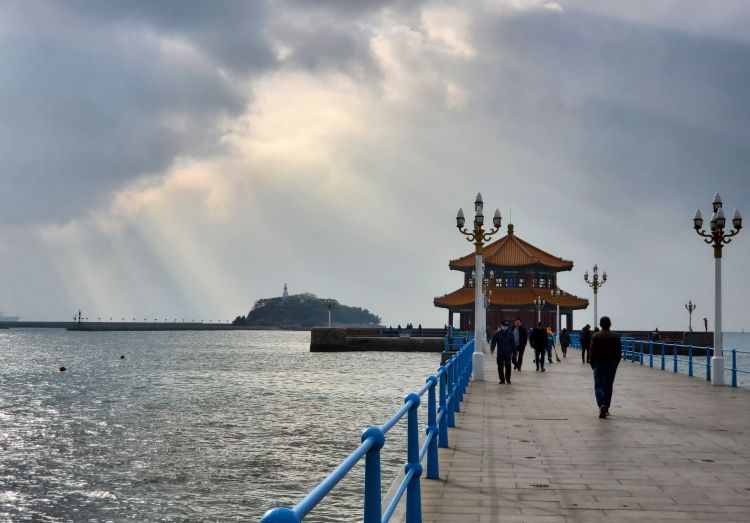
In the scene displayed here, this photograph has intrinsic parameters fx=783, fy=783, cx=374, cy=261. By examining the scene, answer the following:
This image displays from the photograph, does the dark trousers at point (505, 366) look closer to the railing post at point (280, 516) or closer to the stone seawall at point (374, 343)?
the railing post at point (280, 516)

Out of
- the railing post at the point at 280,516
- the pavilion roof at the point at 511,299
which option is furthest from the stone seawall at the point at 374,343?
the railing post at the point at 280,516

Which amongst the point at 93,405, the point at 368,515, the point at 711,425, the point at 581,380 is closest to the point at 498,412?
the point at 711,425

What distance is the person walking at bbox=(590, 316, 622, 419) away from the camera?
14594mm

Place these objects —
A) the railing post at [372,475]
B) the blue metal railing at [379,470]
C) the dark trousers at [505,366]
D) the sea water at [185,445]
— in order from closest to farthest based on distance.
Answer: the blue metal railing at [379,470] → the railing post at [372,475] → the sea water at [185,445] → the dark trousers at [505,366]

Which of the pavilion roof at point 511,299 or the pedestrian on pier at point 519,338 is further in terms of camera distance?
the pavilion roof at point 511,299

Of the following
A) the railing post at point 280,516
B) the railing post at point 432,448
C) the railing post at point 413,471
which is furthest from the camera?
the railing post at point 432,448

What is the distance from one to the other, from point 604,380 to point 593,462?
5.09m

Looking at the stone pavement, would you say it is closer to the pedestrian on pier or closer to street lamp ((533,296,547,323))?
the pedestrian on pier

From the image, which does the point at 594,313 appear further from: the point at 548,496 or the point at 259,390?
the point at 548,496

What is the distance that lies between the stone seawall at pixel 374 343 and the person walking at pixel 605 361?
61.7 metres

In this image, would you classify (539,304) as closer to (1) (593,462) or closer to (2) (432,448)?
(1) (593,462)

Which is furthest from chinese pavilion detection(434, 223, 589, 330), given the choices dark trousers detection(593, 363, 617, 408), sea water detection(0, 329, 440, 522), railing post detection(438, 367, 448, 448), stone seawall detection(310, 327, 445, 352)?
railing post detection(438, 367, 448, 448)

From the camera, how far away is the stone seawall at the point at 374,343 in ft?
255

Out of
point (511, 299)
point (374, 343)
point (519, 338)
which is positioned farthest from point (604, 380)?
point (511, 299)
